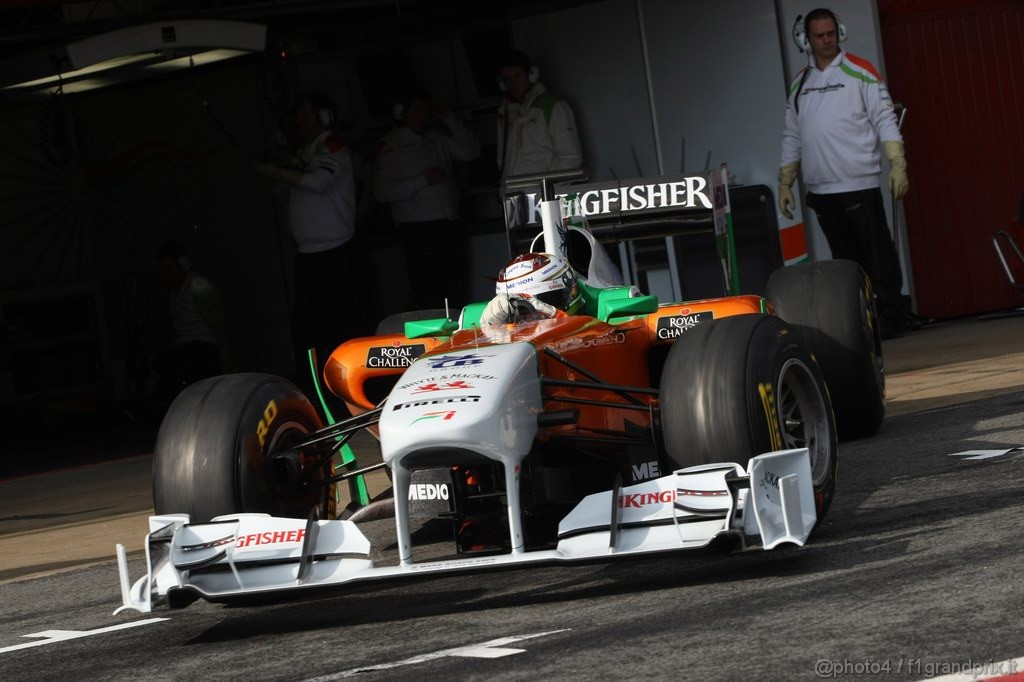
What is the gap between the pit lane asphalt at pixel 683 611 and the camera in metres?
4.49

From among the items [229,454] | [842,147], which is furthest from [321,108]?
[229,454]

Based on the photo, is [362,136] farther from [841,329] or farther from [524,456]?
[524,456]

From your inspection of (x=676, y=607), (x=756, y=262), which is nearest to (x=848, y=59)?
(x=756, y=262)

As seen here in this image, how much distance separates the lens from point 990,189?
548 inches

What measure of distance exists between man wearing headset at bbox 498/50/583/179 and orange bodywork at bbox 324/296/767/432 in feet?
21.2

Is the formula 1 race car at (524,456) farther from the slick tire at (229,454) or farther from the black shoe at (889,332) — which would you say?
the black shoe at (889,332)

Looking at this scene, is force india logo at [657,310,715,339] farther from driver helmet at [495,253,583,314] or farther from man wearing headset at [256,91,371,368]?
man wearing headset at [256,91,371,368]

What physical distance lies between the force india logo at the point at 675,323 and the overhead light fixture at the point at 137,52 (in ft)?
24.0

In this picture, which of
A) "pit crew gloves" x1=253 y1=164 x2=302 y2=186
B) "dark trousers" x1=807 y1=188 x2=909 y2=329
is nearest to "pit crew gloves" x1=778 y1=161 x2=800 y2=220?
"dark trousers" x1=807 y1=188 x2=909 y2=329

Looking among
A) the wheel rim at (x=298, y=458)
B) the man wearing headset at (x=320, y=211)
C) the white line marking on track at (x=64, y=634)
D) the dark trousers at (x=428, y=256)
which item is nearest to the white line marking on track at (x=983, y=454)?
the wheel rim at (x=298, y=458)

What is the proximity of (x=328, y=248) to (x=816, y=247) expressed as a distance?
13.5ft

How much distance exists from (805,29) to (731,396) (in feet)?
24.9

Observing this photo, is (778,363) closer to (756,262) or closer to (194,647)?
(194,647)

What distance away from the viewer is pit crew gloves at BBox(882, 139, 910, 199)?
40.0 feet
